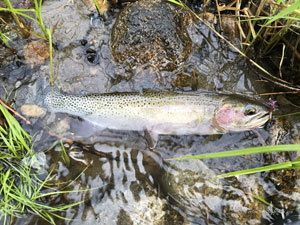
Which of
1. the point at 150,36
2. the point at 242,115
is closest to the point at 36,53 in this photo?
the point at 150,36

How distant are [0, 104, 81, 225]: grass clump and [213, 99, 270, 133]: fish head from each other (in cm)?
224

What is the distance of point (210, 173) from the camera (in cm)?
338

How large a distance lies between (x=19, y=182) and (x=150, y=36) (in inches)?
103

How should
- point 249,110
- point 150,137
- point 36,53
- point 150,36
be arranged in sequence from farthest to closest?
point 36,53 < point 150,36 < point 150,137 < point 249,110

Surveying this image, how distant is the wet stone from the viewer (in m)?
3.69

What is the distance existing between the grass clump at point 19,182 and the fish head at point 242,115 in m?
2.24

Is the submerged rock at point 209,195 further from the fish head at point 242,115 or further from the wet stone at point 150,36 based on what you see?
the wet stone at point 150,36

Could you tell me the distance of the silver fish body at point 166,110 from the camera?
3420 mm

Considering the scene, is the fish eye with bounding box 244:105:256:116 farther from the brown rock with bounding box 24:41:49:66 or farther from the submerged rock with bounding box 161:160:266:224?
the brown rock with bounding box 24:41:49:66


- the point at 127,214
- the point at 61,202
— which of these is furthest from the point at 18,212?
the point at 127,214

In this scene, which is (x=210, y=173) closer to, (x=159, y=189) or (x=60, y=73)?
(x=159, y=189)

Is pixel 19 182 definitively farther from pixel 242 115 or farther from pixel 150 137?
pixel 242 115

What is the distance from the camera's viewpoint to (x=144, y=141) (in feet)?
11.9

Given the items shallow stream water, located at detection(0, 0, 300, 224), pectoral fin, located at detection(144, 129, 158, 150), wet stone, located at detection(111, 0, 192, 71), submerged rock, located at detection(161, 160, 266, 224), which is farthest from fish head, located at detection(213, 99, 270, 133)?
wet stone, located at detection(111, 0, 192, 71)
